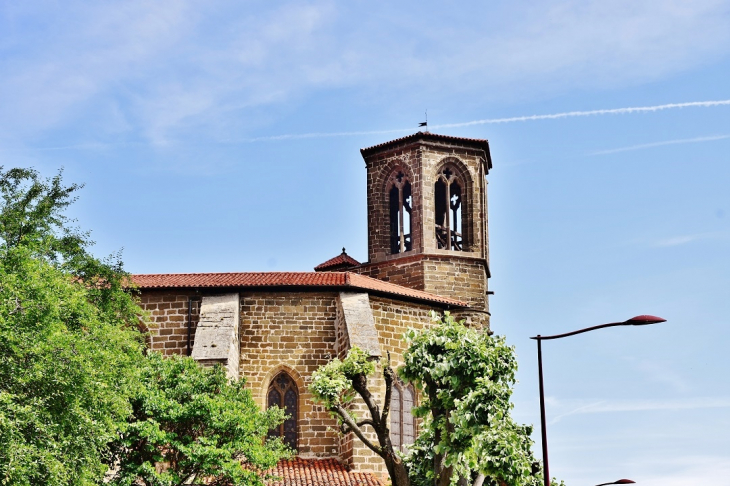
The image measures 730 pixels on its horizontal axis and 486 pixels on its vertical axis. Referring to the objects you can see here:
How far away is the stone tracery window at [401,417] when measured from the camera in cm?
2959

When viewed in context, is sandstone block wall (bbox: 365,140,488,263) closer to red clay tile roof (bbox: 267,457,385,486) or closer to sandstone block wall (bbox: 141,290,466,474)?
sandstone block wall (bbox: 141,290,466,474)

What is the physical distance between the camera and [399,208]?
38.0 m

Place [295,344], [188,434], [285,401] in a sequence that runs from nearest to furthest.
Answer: [188,434] < [285,401] < [295,344]

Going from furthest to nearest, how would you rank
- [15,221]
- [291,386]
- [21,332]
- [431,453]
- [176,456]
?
1. [291,386]
2. [15,221]
3. [176,456]
4. [431,453]
5. [21,332]

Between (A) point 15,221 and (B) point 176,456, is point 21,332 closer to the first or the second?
(B) point 176,456

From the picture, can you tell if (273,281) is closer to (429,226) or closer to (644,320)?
(429,226)

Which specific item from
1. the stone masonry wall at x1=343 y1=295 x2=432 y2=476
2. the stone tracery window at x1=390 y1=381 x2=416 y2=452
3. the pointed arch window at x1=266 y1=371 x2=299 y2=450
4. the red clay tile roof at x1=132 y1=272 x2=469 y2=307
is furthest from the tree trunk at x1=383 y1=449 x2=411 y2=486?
the red clay tile roof at x1=132 y1=272 x2=469 y2=307

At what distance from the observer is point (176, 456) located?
23.9m

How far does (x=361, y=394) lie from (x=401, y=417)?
9371mm

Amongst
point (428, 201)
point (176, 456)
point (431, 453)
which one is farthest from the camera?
point (428, 201)

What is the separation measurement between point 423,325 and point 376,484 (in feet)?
20.3

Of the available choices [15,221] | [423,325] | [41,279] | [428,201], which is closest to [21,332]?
[41,279]

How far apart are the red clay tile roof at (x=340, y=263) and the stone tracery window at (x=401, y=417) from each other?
910cm

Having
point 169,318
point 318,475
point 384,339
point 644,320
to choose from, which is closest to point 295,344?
point 384,339
